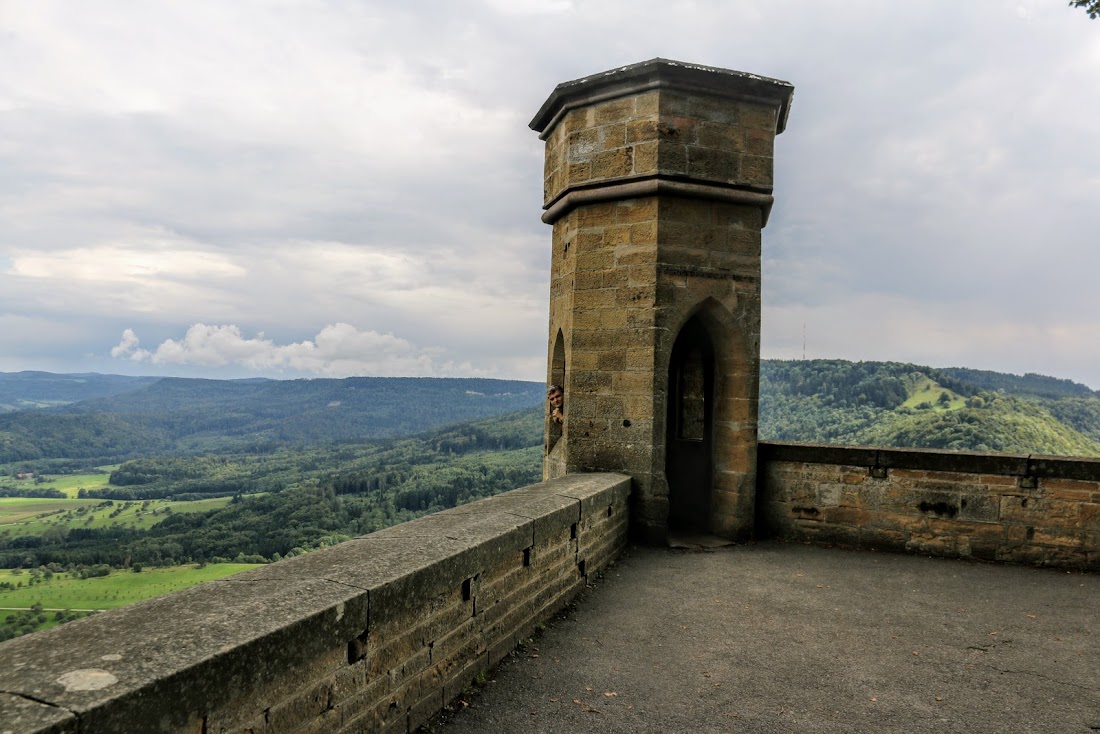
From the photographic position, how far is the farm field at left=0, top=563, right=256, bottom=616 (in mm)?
45241

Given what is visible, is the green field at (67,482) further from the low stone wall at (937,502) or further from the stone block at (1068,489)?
the stone block at (1068,489)

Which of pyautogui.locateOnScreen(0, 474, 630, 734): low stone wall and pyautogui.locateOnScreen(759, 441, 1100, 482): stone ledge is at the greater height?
pyautogui.locateOnScreen(759, 441, 1100, 482): stone ledge

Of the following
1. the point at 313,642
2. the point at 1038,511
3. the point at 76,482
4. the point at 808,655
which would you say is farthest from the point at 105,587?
the point at 76,482

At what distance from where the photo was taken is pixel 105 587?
49906 mm

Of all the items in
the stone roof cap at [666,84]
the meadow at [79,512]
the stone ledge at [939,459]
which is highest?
the stone roof cap at [666,84]

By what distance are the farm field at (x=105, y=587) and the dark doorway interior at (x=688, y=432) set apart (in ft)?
145

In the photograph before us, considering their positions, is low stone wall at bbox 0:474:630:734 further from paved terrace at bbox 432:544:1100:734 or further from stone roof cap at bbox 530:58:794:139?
stone roof cap at bbox 530:58:794:139

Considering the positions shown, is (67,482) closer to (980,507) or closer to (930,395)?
(930,395)

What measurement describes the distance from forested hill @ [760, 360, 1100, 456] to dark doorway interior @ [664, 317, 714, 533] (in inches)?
556

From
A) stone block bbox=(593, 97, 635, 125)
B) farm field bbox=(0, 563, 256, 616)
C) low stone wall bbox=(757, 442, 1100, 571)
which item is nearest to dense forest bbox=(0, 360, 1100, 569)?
farm field bbox=(0, 563, 256, 616)

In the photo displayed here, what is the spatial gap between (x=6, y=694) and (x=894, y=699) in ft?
11.7

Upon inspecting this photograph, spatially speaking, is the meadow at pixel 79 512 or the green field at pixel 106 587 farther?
the meadow at pixel 79 512

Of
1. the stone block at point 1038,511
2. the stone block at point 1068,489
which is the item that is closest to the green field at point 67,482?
the stone block at point 1038,511

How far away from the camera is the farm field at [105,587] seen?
45.2 metres
